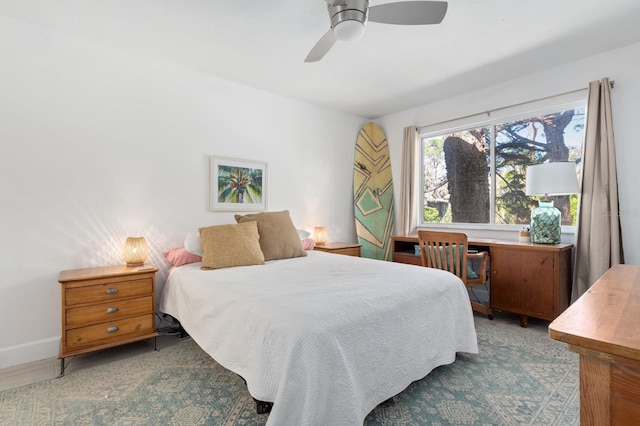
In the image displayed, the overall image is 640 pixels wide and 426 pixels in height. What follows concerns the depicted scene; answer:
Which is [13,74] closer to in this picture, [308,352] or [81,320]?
[81,320]

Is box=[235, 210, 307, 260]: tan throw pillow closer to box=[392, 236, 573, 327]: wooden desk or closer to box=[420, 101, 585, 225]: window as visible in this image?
box=[392, 236, 573, 327]: wooden desk

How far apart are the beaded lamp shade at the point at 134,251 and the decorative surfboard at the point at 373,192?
2.69m

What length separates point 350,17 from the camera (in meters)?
1.69

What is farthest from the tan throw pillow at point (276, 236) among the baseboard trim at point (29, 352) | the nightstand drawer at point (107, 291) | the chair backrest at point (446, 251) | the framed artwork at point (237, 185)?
the baseboard trim at point (29, 352)

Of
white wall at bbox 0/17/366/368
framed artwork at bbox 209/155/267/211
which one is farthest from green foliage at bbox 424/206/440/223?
white wall at bbox 0/17/366/368

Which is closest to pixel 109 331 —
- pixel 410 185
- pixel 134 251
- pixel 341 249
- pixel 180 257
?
pixel 134 251

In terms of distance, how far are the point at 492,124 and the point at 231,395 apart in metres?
3.61

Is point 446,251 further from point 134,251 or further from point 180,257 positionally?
point 134,251

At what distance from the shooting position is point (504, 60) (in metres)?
2.82

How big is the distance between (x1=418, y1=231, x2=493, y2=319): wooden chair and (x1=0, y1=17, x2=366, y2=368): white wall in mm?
2024

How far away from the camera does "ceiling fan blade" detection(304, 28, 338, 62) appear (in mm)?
1988

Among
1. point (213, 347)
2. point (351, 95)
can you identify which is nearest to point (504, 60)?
point (351, 95)

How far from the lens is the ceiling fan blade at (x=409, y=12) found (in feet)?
5.55

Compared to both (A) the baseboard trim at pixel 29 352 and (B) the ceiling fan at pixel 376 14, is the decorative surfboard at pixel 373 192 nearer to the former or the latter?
(B) the ceiling fan at pixel 376 14
